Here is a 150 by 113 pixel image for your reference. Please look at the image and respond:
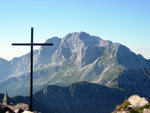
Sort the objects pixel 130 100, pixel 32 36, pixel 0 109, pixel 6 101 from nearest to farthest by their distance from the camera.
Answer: pixel 32 36
pixel 0 109
pixel 130 100
pixel 6 101

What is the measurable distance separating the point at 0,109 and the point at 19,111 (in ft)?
8.19

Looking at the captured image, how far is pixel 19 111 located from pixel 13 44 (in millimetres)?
10449

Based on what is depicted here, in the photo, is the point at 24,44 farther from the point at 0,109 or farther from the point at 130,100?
the point at 130,100

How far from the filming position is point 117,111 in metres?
24.6

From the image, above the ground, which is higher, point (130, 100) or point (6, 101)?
point (130, 100)

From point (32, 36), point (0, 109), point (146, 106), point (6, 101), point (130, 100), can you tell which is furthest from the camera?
point (6, 101)

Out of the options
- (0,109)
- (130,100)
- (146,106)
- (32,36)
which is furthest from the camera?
(130,100)

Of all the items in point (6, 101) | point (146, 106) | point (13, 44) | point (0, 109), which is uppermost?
point (13, 44)

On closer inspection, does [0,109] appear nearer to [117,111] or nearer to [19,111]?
[19,111]

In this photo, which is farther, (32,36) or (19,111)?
(19,111)

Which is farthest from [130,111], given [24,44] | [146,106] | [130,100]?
[24,44]

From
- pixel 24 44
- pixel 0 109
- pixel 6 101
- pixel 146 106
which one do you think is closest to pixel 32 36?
pixel 24 44

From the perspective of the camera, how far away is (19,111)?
2642cm

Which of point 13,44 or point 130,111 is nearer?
point 13,44
